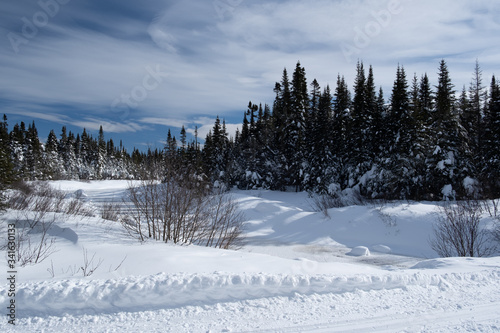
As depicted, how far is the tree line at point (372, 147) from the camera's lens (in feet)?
76.4

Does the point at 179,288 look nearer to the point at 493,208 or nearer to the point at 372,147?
the point at 493,208

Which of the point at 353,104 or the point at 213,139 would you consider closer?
the point at 353,104

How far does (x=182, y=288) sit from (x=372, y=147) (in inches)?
1065

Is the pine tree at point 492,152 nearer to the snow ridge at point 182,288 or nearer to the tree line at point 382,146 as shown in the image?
the tree line at point 382,146

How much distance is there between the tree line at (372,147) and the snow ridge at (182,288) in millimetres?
6689

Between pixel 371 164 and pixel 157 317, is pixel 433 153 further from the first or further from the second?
pixel 157 317

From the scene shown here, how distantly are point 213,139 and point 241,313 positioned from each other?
3808 cm

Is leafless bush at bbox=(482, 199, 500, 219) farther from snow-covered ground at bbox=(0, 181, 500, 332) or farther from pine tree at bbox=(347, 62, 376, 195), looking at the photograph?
pine tree at bbox=(347, 62, 376, 195)

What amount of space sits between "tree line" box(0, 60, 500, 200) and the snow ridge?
6.69 metres

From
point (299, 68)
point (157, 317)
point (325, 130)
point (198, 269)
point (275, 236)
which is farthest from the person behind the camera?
point (299, 68)

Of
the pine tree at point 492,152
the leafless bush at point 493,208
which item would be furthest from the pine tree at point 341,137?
the leafless bush at point 493,208

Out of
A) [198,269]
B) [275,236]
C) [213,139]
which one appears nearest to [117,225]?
[198,269]

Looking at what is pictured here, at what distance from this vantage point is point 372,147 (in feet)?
91.6

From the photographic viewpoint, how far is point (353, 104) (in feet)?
105
